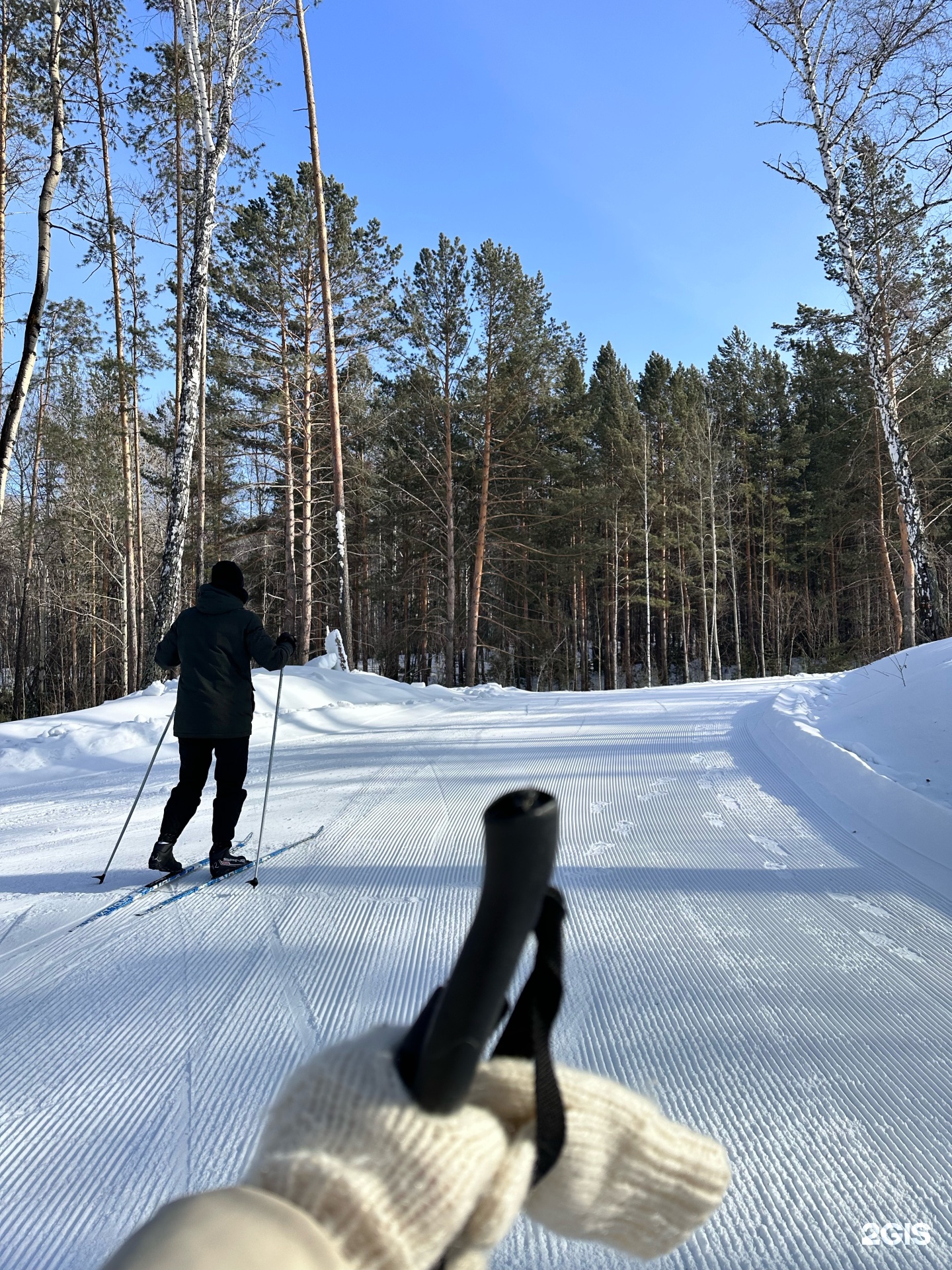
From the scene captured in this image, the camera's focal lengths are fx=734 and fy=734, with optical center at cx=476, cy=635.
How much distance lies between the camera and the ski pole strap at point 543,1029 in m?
0.63

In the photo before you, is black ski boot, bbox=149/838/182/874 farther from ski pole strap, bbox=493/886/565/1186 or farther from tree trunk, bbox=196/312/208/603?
tree trunk, bbox=196/312/208/603

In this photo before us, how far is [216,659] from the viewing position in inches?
173

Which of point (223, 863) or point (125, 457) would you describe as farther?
point (125, 457)

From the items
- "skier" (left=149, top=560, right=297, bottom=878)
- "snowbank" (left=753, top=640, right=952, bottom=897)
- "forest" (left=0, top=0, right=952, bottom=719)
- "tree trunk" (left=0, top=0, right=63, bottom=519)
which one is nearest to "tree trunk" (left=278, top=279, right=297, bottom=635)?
"forest" (left=0, top=0, right=952, bottom=719)

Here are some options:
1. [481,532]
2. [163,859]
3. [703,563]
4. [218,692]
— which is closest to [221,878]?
[163,859]

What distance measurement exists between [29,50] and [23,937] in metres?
14.3

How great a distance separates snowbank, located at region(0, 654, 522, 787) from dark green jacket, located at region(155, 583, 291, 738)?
3.39 m

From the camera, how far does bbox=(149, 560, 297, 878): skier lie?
431 centimetres

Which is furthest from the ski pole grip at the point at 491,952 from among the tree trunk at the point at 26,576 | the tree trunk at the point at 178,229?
the tree trunk at the point at 26,576

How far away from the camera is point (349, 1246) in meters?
0.54

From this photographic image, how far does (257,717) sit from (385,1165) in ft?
30.3

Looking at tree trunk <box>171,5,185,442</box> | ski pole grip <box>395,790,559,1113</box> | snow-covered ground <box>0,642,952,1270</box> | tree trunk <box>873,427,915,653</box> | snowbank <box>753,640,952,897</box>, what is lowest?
snow-covered ground <box>0,642,952,1270</box>

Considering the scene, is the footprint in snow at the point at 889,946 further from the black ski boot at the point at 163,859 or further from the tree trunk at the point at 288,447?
the tree trunk at the point at 288,447

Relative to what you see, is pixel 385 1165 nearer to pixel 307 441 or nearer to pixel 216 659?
pixel 216 659
